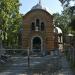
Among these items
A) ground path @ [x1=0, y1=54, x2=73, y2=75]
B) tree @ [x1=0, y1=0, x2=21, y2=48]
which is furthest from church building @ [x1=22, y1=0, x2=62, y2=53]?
ground path @ [x1=0, y1=54, x2=73, y2=75]

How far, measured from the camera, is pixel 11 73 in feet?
63.4

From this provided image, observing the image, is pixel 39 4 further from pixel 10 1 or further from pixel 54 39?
pixel 10 1

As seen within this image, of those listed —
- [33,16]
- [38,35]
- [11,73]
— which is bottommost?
[11,73]

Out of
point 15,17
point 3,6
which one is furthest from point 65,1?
point 15,17

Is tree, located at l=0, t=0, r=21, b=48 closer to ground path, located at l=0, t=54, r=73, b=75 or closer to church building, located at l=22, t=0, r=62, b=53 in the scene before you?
church building, located at l=22, t=0, r=62, b=53

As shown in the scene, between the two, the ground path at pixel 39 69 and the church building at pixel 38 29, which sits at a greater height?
the church building at pixel 38 29

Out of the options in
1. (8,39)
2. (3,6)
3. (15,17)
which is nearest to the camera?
(3,6)

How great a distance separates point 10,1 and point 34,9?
10.2 meters

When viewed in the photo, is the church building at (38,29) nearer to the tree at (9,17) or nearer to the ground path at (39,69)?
the tree at (9,17)

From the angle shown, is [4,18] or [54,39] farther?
[54,39]

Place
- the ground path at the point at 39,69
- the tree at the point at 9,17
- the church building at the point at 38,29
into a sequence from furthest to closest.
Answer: the church building at the point at 38,29, the tree at the point at 9,17, the ground path at the point at 39,69

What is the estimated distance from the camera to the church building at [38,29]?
2030 inches

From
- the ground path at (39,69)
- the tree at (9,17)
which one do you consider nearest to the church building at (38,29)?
the tree at (9,17)

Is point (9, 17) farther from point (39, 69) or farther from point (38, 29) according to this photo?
point (39, 69)
